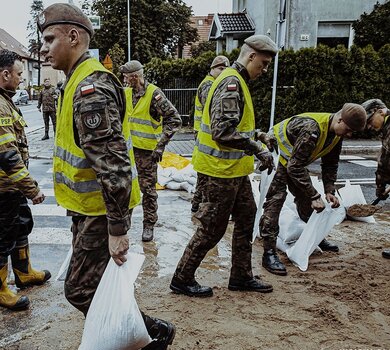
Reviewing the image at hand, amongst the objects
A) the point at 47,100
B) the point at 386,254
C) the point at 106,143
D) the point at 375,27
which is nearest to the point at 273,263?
the point at 386,254

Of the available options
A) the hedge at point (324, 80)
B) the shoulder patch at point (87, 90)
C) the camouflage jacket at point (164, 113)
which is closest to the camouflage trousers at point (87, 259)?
the shoulder patch at point (87, 90)

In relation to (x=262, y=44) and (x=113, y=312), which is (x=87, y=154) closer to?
(x=113, y=312)

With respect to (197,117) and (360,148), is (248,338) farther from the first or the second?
(360,148)

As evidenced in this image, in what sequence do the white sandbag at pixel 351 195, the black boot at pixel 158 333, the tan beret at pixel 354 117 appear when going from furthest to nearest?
the white sandbag at pixel 351 195, the tan beret at pixel 354 117, the black boot at pixel 158 333

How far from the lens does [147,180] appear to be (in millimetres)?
5020

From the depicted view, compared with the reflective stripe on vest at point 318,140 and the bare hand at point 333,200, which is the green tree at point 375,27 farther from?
the bare hand at point 333,200

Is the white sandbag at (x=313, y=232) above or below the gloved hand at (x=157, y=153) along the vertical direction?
below

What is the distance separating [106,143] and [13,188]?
1.61m

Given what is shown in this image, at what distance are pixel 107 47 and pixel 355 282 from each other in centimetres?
3083

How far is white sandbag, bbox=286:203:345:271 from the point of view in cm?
418

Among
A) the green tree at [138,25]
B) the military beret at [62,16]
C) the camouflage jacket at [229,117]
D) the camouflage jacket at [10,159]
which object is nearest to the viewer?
the military beret at [62,16]

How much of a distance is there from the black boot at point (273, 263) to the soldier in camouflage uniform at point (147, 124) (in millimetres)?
1422

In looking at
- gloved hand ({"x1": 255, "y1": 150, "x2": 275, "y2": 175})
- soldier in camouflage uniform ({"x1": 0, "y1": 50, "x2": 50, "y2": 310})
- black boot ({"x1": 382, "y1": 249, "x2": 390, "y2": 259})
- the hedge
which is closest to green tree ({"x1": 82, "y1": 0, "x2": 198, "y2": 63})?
the hedge

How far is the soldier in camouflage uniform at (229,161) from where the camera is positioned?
10.7ft
